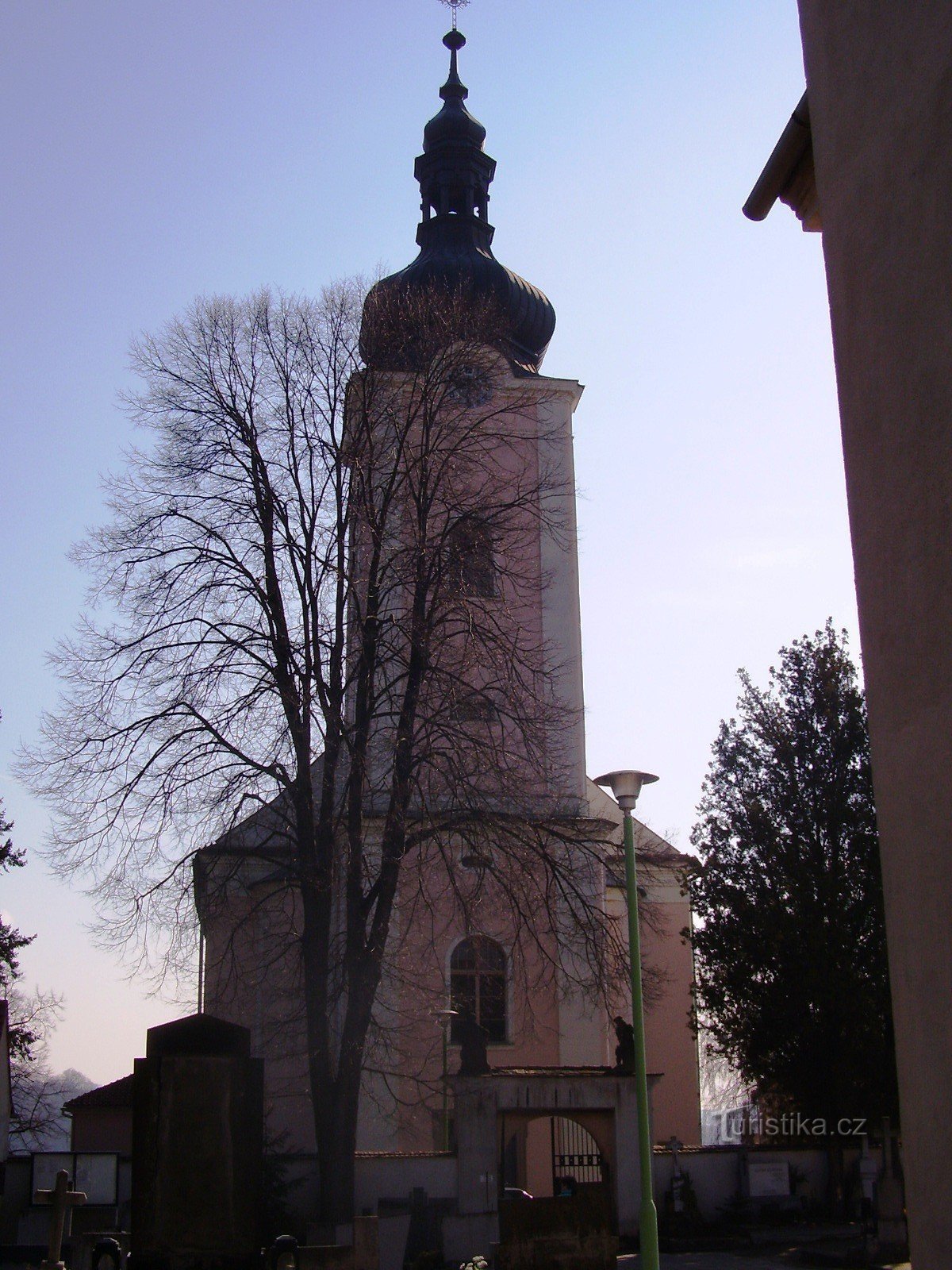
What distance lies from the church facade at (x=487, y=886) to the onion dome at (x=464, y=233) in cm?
4

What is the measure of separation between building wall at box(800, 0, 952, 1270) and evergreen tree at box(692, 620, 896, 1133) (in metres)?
17.3

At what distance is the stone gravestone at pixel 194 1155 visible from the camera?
9.20m

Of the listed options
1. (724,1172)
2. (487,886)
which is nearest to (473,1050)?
(487,886)

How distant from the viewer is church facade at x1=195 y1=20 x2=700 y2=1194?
18.4 metres

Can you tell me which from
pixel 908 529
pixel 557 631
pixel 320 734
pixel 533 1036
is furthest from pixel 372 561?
pixel 908 529

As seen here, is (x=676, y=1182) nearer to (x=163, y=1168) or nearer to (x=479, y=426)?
(x=479, y=426)

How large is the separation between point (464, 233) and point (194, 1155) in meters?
22.1

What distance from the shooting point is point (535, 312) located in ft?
92.0

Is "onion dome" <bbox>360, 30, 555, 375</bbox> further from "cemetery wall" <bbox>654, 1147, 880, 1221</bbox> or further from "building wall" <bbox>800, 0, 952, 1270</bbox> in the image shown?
Answer: "building wall" <bbox>800, 0, 952, 1270</bbox>

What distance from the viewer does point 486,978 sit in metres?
24.8

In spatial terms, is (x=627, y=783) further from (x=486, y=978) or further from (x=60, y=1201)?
(x=486, y=978)

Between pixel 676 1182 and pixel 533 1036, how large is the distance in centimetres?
397

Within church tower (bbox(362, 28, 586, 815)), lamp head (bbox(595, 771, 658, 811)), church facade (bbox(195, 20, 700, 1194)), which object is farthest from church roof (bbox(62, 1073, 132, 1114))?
lamp head (bbox(595, 771, 658, 811))

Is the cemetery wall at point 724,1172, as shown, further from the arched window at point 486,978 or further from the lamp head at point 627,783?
the lamp head at point 627,783
